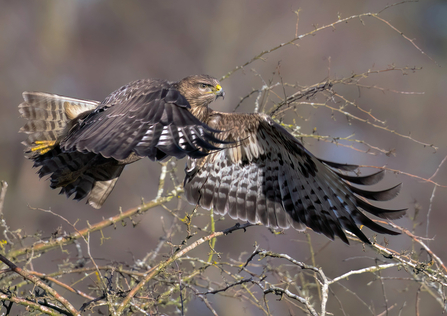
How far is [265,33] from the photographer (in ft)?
47.9

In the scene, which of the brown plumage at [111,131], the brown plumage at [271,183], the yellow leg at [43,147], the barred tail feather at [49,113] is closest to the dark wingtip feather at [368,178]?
the brown plumage at [271,183]

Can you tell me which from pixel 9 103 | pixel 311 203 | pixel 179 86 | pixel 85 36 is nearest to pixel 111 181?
pixel 179 86

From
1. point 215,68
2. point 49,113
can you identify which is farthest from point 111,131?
point 215,68

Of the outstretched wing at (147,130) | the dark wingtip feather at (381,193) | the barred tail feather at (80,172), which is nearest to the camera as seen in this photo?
the outstretched wing at (147,130)

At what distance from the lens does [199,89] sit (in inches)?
168

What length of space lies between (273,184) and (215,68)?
821 cm

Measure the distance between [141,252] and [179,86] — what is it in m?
7.63

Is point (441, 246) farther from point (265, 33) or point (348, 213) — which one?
point (348, 213)

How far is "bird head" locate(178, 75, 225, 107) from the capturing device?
424 cm

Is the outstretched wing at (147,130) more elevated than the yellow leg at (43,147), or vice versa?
the outstretched wing at (147,130)

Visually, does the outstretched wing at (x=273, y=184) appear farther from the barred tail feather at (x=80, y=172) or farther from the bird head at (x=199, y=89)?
the barred tail feather at (x=80, y=172)

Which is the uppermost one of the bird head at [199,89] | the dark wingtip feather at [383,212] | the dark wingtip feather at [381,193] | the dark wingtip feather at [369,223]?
the bird head at [199,89]

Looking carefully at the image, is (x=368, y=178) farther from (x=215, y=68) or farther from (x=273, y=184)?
(x=215, y=68)

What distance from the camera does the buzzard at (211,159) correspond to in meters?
3.29
